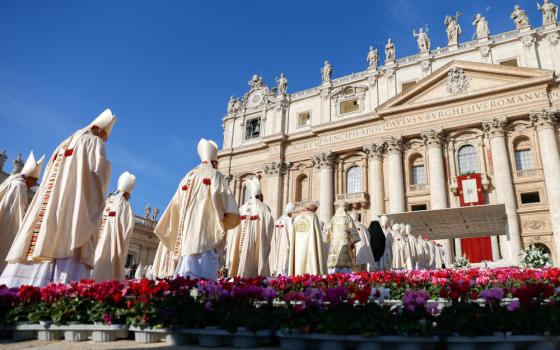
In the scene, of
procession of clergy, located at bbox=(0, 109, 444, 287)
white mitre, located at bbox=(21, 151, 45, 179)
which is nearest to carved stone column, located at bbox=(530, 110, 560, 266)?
procession of clergy, located at bbox=(0, 109, 444, 287)

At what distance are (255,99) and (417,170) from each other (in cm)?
1844

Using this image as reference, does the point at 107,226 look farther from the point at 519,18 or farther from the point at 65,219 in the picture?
the point at 519,18

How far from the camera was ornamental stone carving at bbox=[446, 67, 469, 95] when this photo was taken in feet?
92.6

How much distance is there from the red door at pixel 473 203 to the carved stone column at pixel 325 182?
9.55 metres

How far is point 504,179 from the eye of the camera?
975 inches

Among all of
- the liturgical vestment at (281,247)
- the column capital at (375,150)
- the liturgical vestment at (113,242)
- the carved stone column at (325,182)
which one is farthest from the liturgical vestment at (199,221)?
the column capital at (375,150)

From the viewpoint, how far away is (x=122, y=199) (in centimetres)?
849

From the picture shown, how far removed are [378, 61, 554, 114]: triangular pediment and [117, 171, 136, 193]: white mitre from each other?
24.4 m

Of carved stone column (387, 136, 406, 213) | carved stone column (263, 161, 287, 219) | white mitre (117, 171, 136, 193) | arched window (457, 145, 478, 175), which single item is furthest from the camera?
carved stone column (263, 161, 287, 219)

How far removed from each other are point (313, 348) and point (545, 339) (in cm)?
202

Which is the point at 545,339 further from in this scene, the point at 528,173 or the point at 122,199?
the point at 528,173

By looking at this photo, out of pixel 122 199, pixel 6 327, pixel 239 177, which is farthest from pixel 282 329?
pixel 239 177

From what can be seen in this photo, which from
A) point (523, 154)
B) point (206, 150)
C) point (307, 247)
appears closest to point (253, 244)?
point (307, 247)

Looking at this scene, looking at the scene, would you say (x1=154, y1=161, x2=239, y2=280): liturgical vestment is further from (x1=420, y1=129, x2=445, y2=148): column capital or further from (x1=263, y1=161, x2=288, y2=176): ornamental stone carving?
(x1=263, y1=161, x2=288, y2=176): ornamental stone carving
